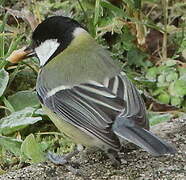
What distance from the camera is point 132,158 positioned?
2533 mm

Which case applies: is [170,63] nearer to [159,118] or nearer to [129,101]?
[159,118]

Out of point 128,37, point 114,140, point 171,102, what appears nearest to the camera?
point 114,140

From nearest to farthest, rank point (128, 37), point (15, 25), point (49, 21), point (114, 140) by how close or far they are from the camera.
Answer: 1. point (114, 140)
2. point (49, 21)
3. point (128, 37)
4. point (15, 25)

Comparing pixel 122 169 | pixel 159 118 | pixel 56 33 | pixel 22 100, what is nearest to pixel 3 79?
pixel 22 100

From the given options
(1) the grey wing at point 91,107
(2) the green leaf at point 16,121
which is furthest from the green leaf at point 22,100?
(1) the grey wing at point 91,107

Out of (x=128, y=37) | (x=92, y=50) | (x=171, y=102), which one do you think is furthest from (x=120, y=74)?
(x=128, y=37)

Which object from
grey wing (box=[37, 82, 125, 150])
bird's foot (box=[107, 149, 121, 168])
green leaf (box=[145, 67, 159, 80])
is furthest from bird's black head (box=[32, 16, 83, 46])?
green leaf (box=[145, 67, 159, 80])

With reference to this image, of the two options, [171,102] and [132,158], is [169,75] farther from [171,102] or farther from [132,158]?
[132,158]

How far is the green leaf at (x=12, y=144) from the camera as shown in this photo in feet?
9.53

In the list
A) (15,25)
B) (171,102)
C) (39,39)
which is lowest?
(171,102)

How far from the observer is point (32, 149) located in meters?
2.75

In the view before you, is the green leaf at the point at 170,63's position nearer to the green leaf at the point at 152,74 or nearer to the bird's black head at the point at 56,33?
the green leaf at the point at 152,74

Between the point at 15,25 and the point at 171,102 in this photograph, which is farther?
the point at 15,25

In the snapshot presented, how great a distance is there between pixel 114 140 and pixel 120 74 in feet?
1.54
